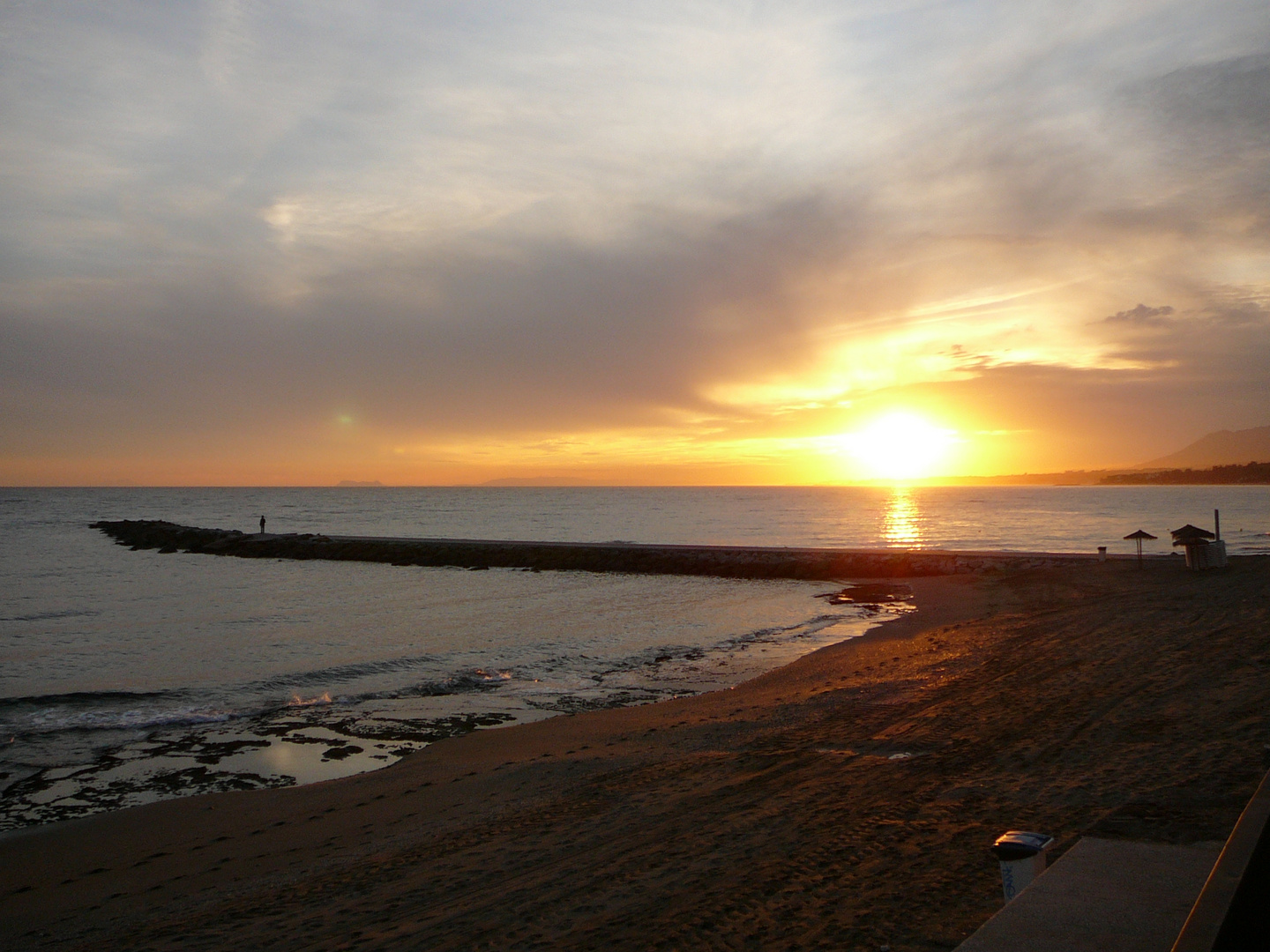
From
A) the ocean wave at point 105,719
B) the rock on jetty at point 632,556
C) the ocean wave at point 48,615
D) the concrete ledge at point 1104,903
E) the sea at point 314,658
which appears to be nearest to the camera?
the concrete ledge at point 1104,903

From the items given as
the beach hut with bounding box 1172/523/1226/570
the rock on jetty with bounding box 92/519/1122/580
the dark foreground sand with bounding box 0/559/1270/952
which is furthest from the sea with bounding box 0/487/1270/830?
the beach hut with bounding box 1172/523/1226/570

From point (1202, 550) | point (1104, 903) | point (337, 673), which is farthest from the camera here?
point (1202, 550)

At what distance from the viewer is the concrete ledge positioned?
3.79 m

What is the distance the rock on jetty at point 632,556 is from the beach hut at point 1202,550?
259 inches

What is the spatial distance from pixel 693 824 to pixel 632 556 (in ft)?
127

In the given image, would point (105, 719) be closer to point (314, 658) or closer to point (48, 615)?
point (314, 658)

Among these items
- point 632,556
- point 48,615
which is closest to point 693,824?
point 48,615

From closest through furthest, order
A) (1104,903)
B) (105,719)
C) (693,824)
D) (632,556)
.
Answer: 1. (1104,903)
2. (693,824)
3. (105,719)
4. (632,556)

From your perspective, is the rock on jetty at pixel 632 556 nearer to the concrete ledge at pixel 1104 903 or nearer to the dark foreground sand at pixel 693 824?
the dark foreground sand at pixel 693 824

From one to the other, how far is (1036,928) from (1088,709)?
7.48 meters

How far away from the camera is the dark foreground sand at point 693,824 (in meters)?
5.54

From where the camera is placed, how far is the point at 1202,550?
27.7 meters

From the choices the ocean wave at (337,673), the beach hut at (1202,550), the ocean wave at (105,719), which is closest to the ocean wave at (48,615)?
the ocean wave at (337,673)

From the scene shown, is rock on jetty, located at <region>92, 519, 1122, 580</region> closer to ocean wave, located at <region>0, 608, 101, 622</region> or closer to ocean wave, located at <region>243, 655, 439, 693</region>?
ocean wave, located at <region>0, 608, 101, 622</region>
